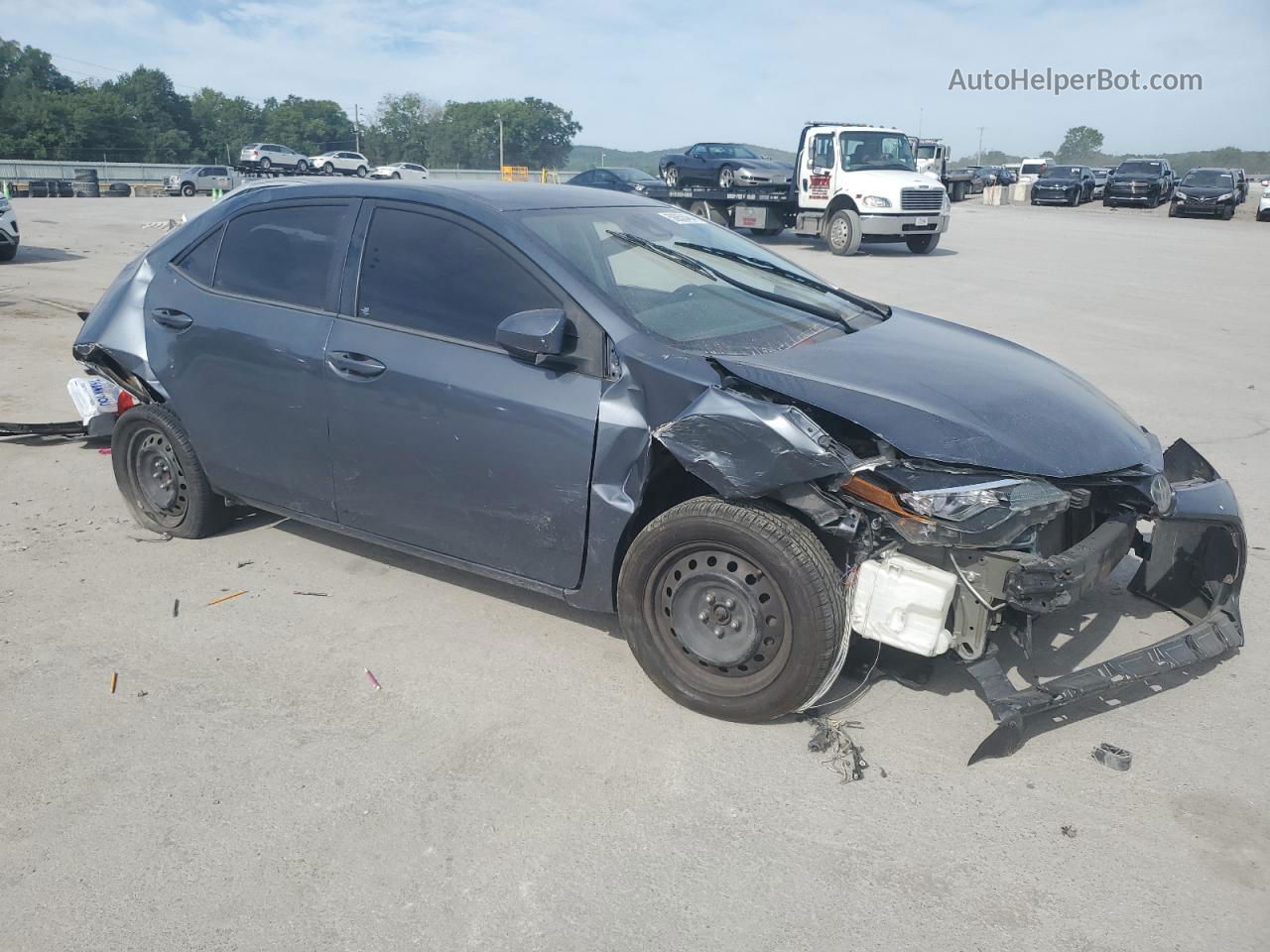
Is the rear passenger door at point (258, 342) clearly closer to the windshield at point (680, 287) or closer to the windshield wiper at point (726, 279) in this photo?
the windshield at point (680, 287)

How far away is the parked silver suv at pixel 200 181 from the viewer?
47.2m

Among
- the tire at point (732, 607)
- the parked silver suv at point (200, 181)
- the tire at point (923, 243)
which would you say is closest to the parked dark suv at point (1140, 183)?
the tire at point (923, 243)

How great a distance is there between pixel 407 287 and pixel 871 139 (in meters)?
18.3

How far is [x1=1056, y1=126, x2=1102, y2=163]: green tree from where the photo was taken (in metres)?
166

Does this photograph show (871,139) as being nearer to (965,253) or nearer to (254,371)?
(965,253)

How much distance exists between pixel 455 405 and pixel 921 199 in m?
17.9

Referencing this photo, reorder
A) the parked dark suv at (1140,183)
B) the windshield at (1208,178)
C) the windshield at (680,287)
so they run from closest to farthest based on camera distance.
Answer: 1. the windshield at (680,287)
2. the windshield at (1208,178)
3. the parked dark suv at (1140,183)

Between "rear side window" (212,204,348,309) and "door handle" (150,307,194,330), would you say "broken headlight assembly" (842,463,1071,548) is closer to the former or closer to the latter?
"rear side window" (212,204,348,309)

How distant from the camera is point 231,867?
2750mm

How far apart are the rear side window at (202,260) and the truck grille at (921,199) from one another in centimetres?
1692

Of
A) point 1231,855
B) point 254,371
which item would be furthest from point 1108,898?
point 254,371

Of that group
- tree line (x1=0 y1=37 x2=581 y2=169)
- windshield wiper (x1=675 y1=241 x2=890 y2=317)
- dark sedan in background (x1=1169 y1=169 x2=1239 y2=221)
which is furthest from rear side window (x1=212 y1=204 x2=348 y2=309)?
tree line (x1=0 y1=37 x2=581 y2=169)

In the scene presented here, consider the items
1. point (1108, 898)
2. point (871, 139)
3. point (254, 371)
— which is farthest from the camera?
point (871, 139)

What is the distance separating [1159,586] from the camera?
4.33 meters
